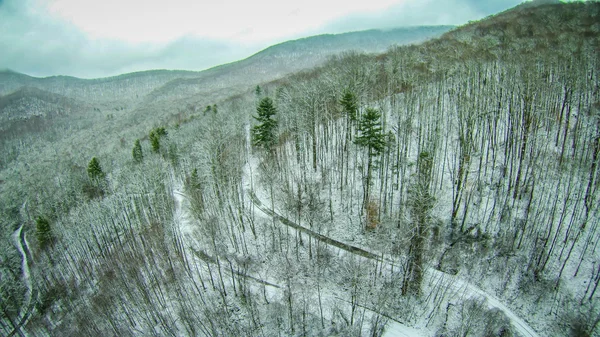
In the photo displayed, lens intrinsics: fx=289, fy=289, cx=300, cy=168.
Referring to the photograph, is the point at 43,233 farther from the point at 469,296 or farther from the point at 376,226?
the point at 469,296

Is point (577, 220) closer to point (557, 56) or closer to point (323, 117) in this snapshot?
point (557, 56)

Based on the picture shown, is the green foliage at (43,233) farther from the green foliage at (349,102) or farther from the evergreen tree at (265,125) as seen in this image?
the green foliage at (349,102)

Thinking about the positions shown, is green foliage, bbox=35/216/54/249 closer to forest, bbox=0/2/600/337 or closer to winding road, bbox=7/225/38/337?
forest, bbox=0/2/600/337

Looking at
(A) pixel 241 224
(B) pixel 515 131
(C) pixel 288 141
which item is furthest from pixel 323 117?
(B) pixel 515 131

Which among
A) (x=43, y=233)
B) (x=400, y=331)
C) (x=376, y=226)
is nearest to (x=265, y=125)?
(x=376, y=226)

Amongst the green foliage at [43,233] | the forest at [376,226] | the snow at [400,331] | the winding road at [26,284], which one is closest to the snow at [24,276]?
the winding road at [26,284]

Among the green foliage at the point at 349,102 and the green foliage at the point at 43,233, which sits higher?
the green foliage at the point at 349,102
